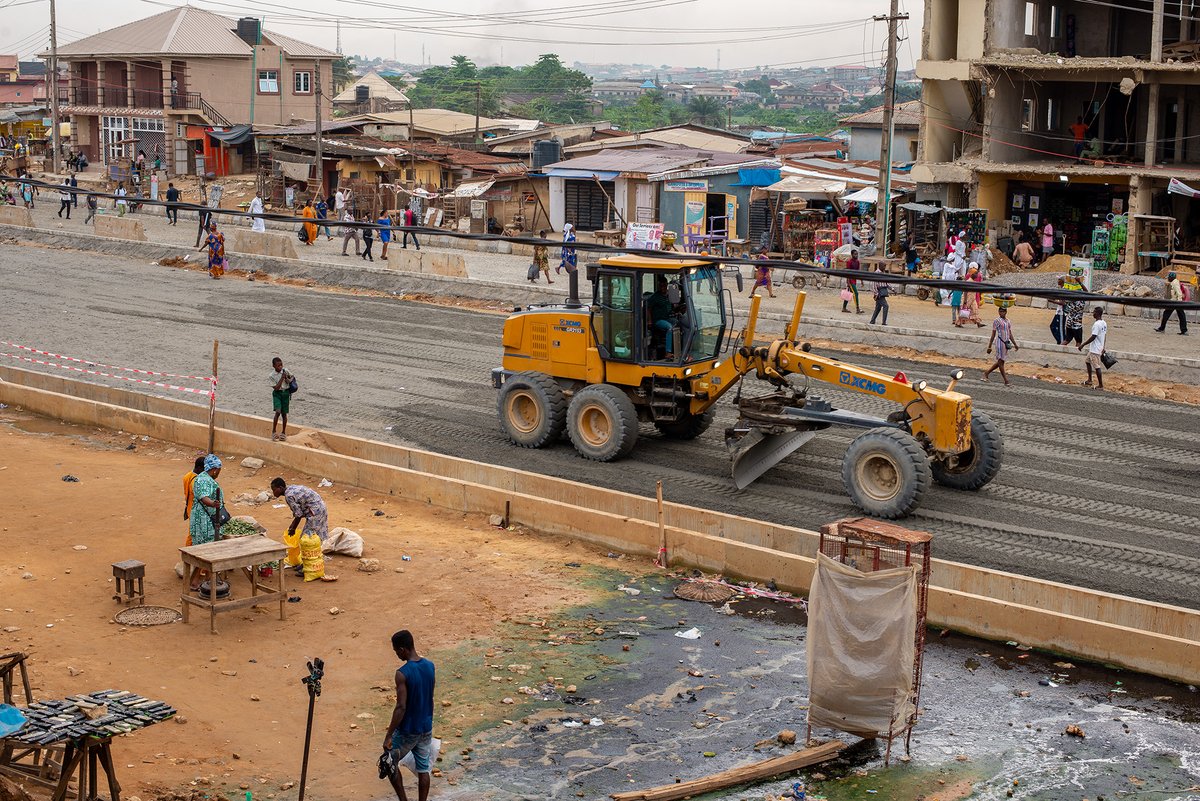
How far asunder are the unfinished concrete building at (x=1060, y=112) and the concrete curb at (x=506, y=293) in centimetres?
1200

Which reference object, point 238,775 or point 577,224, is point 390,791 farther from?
point 577,224

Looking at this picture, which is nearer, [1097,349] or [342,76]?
[1097,349]

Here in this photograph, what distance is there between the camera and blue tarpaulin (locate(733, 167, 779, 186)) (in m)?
44.9

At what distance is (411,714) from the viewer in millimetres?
10602

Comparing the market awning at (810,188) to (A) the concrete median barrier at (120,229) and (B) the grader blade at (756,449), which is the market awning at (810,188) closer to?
(A) the concrete median barrier at (120,229)

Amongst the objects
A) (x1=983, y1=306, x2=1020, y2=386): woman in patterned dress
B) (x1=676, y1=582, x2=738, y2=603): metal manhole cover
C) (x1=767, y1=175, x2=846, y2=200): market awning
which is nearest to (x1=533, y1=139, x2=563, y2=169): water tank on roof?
(x1=767, y1=175, x2=846, y2=200): market awning

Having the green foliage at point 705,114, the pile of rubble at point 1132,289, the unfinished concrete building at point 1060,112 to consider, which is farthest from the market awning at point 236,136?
the green foliage at point 705,114

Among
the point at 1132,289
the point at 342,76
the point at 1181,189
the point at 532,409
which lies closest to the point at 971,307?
the point at 1132,289

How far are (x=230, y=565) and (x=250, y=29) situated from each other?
6550 centimetres

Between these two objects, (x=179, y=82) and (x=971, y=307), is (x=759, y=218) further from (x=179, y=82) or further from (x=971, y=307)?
(x=179, y=82)

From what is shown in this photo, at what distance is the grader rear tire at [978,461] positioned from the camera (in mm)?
18438

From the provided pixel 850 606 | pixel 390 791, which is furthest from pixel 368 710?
pixel 850 606

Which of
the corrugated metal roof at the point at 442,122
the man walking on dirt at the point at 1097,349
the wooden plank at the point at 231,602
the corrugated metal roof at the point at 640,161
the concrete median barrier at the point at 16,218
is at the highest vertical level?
the corrugated metal roof at the point at 442,122

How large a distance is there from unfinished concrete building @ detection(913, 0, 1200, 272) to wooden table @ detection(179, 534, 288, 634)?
98.1ft
